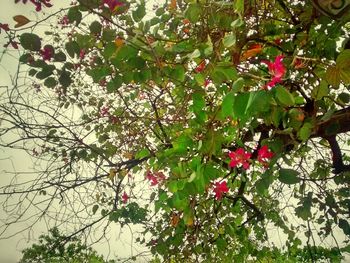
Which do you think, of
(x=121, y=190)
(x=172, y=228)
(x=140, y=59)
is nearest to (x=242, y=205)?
(x=172, y=228)

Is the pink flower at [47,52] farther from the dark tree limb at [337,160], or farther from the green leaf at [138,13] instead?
the dark tree limb at [337,160]

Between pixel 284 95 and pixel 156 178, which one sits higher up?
pixel 156 178

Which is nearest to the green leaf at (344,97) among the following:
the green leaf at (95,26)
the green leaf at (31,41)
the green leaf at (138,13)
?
Answer: the green leaf at (138,13)

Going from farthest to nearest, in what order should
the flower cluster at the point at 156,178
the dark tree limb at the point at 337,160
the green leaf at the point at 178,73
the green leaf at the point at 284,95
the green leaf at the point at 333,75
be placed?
the dark tree limb at the point at 337,160 < the flower cluster at the point at 156,178 < the green leaf at the point at 178,73 < the green leaf at the point at 333,75 < the green leaf at the point at 284,95

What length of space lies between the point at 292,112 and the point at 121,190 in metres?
2.45

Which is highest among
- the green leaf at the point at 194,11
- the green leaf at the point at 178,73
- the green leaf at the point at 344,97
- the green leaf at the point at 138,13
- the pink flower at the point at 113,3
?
the pink flower at the point at 113,3

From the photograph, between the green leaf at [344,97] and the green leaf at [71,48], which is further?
the green leaf at [344,97]

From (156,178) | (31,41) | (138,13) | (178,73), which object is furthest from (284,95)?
(156,178)

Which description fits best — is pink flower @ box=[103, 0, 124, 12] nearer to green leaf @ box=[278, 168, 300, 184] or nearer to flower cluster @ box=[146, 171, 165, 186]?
green leaf @ box=[278, 168, 300, 184]

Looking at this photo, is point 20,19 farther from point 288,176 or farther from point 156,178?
point 156,178

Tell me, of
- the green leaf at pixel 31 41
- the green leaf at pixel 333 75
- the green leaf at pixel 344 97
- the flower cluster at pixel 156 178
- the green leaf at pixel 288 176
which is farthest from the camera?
the flower cluster at pixel 156 178

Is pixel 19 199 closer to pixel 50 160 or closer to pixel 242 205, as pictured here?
pixel 50 160

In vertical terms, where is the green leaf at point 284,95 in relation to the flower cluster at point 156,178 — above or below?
below

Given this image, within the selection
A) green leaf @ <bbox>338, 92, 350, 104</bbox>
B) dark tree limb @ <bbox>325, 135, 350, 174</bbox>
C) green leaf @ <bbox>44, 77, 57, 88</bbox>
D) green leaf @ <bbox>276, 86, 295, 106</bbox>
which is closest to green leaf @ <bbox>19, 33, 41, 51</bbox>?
green leaf @ <bbox>44, 77, 57, 88</bbox>
